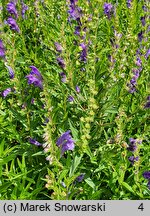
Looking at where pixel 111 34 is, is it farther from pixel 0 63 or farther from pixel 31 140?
pixel 31 140

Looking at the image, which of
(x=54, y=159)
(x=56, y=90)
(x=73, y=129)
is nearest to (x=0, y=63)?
(x=56, y=90)

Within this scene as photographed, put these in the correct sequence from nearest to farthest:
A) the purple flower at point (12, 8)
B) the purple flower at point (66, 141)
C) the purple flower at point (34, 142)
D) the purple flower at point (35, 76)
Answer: the purple flower at point (66, 141)
the purple flower at point (35, 76)
the purple flower at point (34, 142)
the purple flower at point (12, 8)

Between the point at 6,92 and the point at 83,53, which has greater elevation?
the point at 83,53

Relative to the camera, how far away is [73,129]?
2.97 m

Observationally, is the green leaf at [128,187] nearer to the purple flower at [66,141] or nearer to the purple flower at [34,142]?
the purple flower at [66,141]

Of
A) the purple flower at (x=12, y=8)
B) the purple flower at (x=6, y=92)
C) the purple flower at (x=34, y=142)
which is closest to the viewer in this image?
the purple flower at (x=34, y=142)

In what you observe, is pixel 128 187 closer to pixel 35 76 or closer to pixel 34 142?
pixel 34 142

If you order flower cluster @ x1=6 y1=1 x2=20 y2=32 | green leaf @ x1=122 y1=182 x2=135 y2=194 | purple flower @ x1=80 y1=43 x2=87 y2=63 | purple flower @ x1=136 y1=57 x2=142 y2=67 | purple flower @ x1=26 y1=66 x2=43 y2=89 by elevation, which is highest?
flower cluster @ x1=6 y1=1 x2=20 y2=32

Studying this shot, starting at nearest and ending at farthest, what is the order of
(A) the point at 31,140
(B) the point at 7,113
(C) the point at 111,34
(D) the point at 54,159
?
(D) the point at 54,159 < (A) the point at 31,140 < (B) the point at 7,113 < (C) the point at 111,34

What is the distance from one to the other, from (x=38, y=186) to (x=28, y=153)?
36 centimetres

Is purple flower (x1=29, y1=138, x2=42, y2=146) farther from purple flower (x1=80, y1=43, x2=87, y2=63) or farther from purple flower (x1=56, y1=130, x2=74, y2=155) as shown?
purple flower (x1=80, y1=43, x2=87, y2=63)

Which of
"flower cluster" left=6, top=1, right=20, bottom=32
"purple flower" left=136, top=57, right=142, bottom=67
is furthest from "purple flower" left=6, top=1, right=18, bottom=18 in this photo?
"purple flower" left=136, top=57, right=142, bottom=67

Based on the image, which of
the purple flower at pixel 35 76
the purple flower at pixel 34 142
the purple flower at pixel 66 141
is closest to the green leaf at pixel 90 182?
the purple flower at pixel 66 141

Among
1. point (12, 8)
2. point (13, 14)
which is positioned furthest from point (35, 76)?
point (13, 14)
